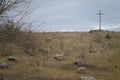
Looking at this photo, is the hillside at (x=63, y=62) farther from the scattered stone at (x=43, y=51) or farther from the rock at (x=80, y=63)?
the rock at (x=80, y=63)

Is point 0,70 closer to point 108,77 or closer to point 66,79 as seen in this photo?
point 66,79

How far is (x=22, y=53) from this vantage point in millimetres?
20812

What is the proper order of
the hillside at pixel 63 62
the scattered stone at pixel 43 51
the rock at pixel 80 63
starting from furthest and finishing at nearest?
the scattered stone at pixel 43 51 < the rock at pixel 80 63 < the hillside at pixel 63 62

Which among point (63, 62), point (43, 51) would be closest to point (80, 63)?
point (63, 62)

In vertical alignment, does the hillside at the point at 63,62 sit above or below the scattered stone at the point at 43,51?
below

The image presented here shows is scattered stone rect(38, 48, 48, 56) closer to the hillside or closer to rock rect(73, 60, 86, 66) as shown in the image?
the hillside

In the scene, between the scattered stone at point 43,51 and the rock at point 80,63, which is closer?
the rock at point 80,63

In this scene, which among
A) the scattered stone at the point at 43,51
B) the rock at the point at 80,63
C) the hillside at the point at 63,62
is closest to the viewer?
the hillside at the point at 63,62

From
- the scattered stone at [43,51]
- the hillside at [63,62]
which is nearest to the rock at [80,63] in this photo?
the hillside at [63,62]

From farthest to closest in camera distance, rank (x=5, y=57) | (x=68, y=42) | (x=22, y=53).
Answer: (x=68, y=42) < (x=22, y=53) < (x=5, y=57)

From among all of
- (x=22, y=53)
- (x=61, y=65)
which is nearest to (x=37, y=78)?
(x=61, y=65)

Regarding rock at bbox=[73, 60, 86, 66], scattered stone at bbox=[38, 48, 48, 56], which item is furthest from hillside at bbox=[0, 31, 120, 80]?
rock at bbox=[73, 60, 86, 66]

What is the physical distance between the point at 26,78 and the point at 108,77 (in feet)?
11.8

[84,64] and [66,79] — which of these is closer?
[66,79]
